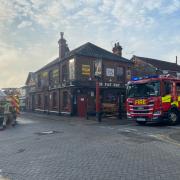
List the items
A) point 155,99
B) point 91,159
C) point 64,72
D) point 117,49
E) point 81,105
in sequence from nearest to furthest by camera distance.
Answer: point 91,159, point 155,99, point 81,105, point 64,72, point 117,49

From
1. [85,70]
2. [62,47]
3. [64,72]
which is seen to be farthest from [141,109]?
[62,47]

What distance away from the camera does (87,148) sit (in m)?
8.76

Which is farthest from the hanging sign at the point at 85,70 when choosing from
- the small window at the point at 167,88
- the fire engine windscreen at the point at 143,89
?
the small window at the point at 167,88

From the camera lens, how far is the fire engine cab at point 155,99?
14633mm

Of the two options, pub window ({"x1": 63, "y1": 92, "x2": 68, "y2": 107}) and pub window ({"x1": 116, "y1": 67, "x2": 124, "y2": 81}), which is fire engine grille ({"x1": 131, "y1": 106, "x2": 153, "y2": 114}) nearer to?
pub window ({"x1": 63, "y1": 92, "x2": 68, "y2": 107})

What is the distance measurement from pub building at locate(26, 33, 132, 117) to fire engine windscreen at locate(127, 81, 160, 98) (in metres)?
5.72

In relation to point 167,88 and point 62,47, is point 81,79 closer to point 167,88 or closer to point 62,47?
point 62,47

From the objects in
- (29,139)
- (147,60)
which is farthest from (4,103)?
(147,60)

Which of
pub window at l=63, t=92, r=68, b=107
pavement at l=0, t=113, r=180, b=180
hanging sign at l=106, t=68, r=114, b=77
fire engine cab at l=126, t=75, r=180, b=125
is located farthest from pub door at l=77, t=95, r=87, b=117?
pavement at l=0, t=113, r=180, b=180

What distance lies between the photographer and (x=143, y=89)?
15.3 m

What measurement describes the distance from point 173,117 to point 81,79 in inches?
487

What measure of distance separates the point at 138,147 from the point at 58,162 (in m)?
3.18

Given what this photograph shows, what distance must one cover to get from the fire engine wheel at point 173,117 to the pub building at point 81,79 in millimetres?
7963

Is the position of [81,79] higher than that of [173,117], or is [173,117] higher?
[81,79]
